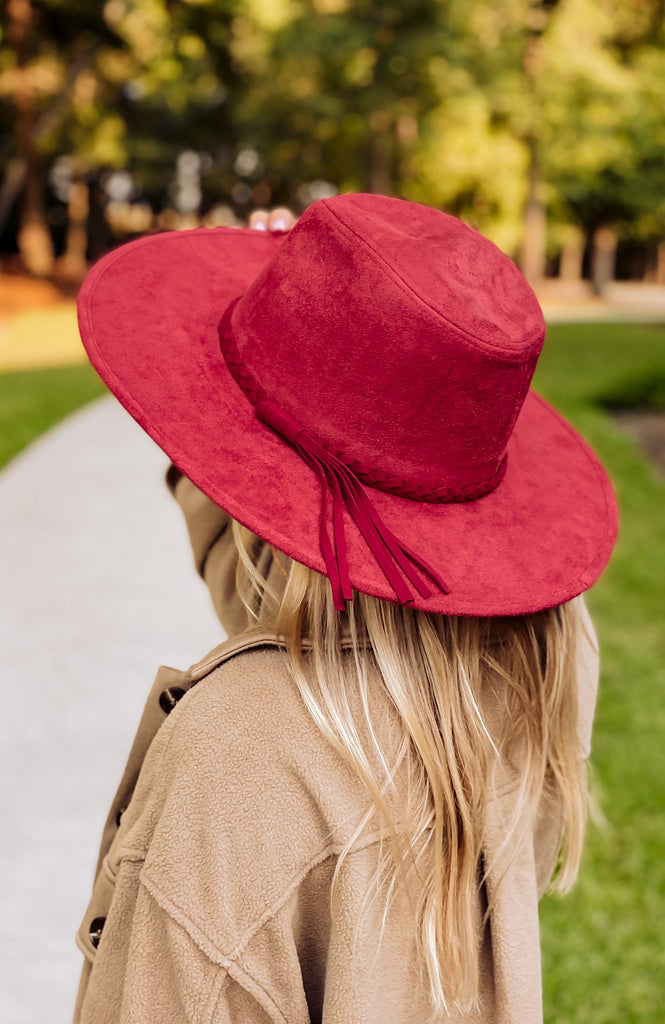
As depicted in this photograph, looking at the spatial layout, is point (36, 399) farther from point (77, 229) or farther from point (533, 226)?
point (77, 229)

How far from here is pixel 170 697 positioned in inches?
52.3

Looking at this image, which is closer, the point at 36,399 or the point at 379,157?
the point at 36,399

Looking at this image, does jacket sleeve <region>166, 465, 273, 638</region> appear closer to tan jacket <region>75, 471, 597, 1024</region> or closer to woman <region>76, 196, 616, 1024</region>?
woman <region>76, 196, 616, 1024</region>

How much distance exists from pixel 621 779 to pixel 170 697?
3.11m

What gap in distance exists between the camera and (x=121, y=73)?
2456cm

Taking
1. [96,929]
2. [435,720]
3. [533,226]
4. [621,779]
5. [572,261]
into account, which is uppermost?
[435,720]

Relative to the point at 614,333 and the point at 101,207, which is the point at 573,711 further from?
the point at 101,207

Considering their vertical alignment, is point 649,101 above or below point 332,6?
below

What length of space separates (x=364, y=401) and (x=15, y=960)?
2.15m

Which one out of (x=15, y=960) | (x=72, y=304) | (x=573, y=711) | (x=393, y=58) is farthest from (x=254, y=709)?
(x=72, y=304)

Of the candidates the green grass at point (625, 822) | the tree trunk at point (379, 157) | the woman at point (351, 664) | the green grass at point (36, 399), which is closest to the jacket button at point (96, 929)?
the woman at point (351, 664)

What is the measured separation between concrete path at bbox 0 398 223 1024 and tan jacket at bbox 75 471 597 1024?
150 cm

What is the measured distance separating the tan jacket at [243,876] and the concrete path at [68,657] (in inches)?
59.0

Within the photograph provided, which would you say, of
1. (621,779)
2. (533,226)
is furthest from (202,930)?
(533,226)
